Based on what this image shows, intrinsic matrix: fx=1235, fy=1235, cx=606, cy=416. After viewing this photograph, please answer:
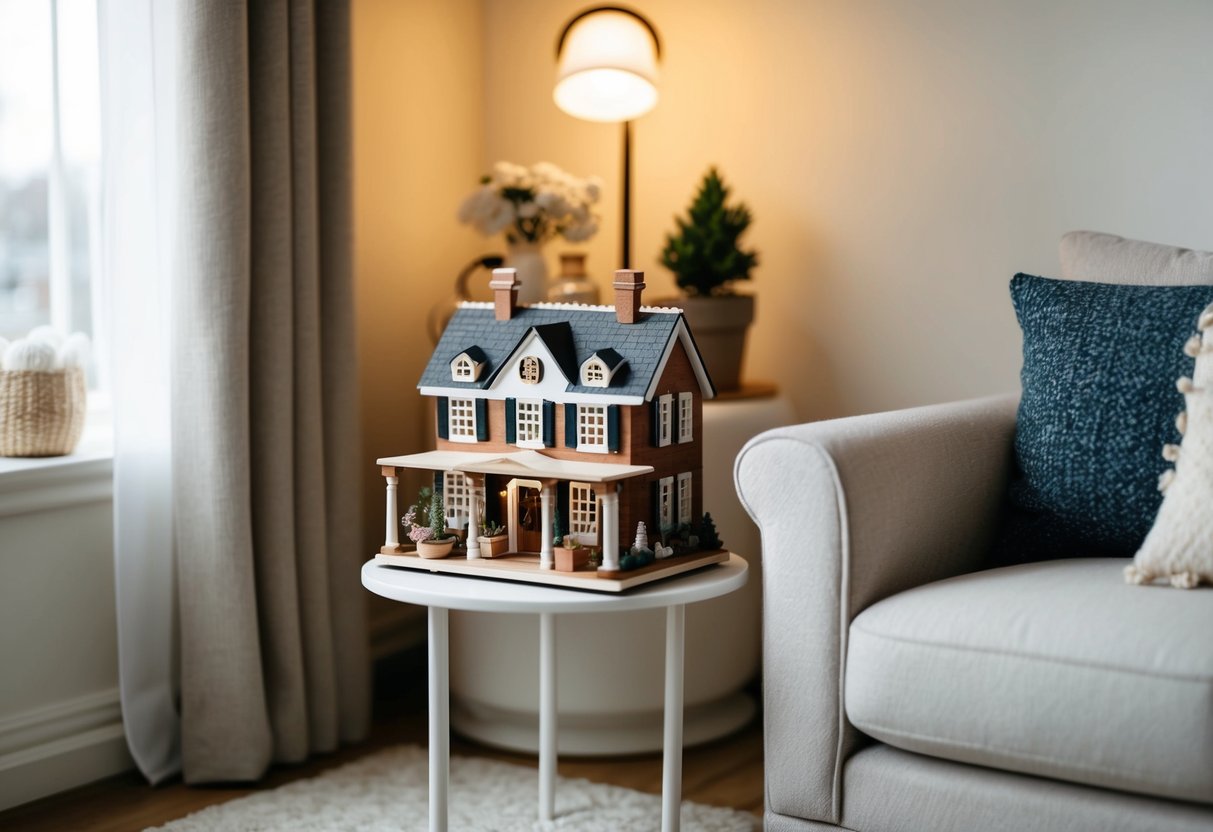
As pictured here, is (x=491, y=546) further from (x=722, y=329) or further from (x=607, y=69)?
(x=607, y=69)

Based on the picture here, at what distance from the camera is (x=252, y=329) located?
222 cm

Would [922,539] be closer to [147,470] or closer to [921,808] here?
[921,808]

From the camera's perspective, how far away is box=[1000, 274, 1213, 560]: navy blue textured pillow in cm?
167

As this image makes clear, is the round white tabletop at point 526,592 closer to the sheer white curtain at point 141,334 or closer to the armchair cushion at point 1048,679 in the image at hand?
the armchair cushion at point 1048,679

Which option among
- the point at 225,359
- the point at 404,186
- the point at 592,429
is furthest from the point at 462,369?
the point at 404,186

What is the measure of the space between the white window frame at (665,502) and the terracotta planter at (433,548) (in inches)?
11.4

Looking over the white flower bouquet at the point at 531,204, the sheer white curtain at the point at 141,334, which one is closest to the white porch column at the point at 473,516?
the sheer white curtain at the point at 141,334

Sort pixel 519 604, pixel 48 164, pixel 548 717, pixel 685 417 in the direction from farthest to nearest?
pixel 48 164 → pixel 548 717 → pixel 685 417 → pixel 519 604

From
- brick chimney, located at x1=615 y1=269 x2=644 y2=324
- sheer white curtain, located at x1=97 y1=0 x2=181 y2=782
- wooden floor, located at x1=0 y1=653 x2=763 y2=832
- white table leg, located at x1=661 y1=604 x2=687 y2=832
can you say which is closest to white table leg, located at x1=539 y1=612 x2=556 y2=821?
wooden floor, located at x1=0 y1=653 x2=763 y2=832

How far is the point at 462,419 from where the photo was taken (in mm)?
1771

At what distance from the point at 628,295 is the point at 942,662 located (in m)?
0.63

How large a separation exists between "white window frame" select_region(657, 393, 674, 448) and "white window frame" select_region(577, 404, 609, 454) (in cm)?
8

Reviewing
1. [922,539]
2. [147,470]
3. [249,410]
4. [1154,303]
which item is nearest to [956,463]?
[922,539]

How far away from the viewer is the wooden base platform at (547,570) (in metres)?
1.56
